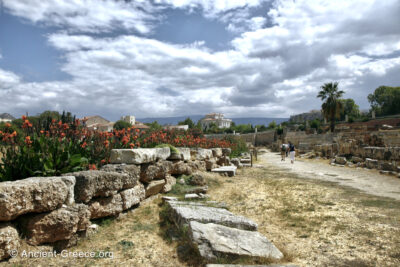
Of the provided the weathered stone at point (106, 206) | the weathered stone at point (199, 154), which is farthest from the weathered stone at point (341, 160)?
the weathered stone at point (106, 206)

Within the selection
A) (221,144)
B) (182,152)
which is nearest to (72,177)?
(182,152)

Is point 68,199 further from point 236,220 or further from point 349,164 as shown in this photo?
point 349,164

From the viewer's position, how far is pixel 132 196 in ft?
16.4

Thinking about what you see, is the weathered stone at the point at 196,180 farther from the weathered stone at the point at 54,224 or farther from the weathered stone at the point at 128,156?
the weathered stone at the point at 54,224

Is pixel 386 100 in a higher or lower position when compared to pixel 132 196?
higher

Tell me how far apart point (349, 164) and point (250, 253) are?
46.3ft

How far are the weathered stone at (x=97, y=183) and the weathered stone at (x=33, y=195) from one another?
0.21 m

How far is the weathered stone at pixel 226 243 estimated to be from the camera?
3369mm

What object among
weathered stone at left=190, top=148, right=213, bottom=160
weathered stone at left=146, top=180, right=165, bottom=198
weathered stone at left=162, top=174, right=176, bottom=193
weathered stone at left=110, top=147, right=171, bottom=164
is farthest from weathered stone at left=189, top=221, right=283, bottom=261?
weathered stone at left=190, top=148, right=213, bottom=160

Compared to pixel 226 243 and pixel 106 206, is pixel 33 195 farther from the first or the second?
pixel 226 243

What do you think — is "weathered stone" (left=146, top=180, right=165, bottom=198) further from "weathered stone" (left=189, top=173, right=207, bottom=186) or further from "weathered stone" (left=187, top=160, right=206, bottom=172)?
"weathered stone" (left=187, top=160, right=206, bottom=172)

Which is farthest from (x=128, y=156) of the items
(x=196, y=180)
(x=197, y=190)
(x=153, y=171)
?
(x=196, y=180)

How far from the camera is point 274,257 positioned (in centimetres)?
344

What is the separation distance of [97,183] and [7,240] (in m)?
1.34
